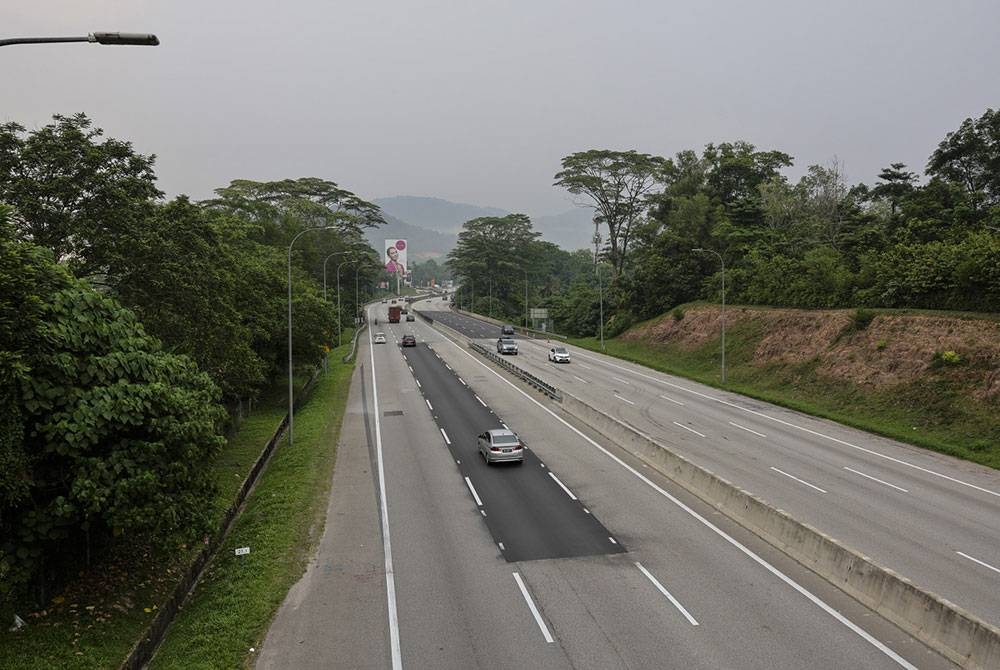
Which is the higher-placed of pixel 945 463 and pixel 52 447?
pixel 52 447

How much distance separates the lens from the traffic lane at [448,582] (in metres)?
13.1

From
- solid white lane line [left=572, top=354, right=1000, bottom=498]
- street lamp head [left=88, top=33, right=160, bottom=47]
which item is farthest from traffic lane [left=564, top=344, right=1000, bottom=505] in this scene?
street lamp head [left=88, top=33, right=160, bottom=47]

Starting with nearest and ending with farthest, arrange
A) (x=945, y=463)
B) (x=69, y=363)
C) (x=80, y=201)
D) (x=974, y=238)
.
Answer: (x=69, y=363), (x=80, y=201), (x=945, y=463), (x=974, y=238)

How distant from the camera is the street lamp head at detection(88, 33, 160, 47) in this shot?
312 inches

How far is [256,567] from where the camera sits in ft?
57.3

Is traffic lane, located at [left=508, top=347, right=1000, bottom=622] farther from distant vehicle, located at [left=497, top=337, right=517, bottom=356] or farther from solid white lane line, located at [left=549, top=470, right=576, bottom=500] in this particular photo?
distant vehicle, located at [left=497, top=337, right=517, bottom=356]

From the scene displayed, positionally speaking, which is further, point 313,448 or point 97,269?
point 313,448

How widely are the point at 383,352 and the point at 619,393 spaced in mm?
31704

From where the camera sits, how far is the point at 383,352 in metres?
68.6

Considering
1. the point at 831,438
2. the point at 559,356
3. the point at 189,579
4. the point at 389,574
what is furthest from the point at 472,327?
the point at 389,574

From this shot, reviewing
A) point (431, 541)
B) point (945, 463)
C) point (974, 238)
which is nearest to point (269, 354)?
point (431, 541)

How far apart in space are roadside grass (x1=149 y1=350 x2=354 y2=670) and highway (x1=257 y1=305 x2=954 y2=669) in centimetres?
54

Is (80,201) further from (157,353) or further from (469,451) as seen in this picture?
(469,451)

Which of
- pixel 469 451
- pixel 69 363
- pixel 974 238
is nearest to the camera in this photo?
pixel 69 363
